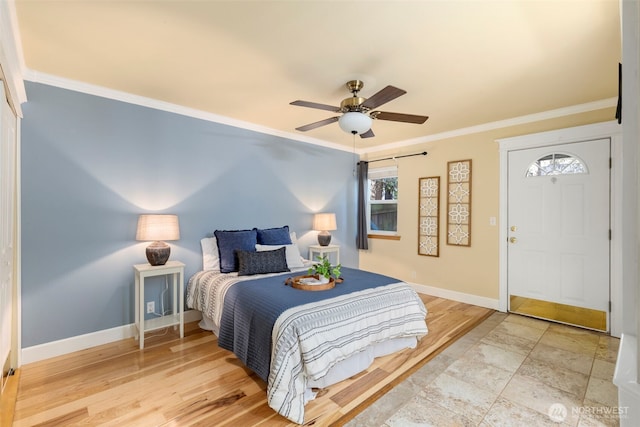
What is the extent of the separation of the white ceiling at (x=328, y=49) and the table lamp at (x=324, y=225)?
6.09 feet

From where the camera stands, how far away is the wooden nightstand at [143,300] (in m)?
2.68

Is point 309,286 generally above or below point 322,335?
above

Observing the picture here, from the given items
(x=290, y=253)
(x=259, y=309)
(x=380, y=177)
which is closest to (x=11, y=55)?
(x=259, y=309)

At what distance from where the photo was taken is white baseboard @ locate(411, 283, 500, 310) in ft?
12.6

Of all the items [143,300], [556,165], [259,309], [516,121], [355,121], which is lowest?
[143,300]

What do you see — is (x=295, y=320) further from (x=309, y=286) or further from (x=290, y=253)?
(x=290, y=253)

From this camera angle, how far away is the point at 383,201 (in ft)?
17.1

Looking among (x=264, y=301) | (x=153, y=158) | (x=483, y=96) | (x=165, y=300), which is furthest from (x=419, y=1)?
(x=165, y=300)

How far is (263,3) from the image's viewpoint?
5.62 ft

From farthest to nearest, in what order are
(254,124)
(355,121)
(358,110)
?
(254,124)
(358,110)
(355,121)

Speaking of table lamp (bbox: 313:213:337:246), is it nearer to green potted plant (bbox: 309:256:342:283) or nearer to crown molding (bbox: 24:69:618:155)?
crown molding (bbox: 24:69:618:155)

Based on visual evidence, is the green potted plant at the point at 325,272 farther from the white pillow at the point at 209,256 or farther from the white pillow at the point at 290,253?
the white pillow at the point at 209,256

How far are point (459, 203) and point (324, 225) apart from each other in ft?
6.43

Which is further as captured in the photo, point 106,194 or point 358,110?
point 106,194
